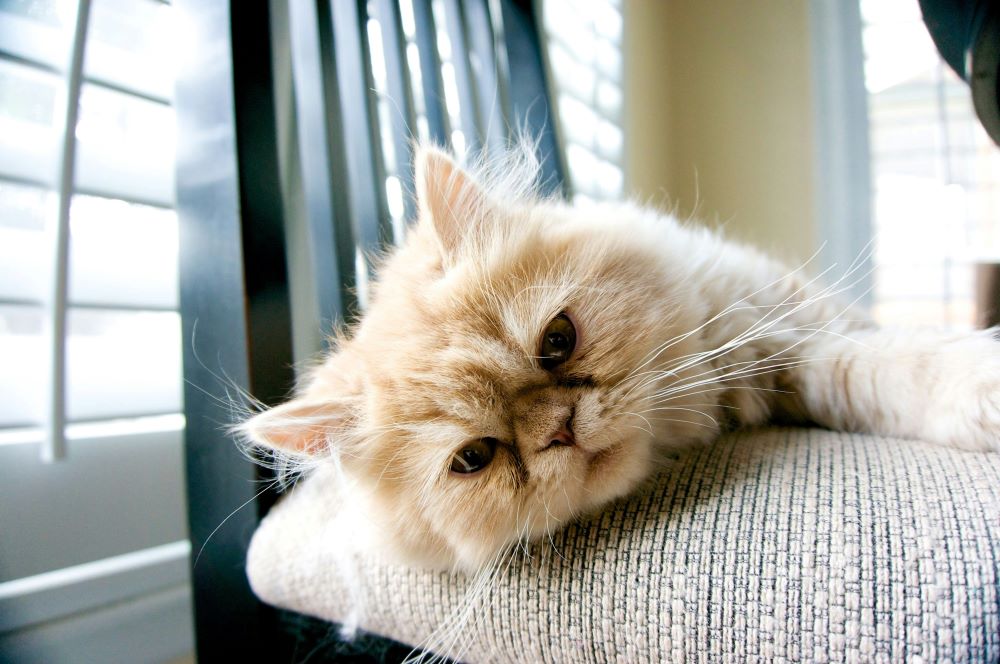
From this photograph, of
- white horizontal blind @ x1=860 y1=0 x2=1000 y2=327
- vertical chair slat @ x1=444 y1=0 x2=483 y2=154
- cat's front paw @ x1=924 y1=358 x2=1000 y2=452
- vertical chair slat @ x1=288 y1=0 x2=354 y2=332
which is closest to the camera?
cat's front paw @ x1=924 y1=358 x2=1000 y2=452

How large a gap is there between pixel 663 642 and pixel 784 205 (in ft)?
9.30

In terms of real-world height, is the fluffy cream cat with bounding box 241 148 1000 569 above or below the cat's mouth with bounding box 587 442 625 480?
above

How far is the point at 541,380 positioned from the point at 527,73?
1.23 m

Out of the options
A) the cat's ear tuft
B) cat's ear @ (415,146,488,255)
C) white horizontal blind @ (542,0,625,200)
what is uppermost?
white horizontal blind @ (542,0,625,200)

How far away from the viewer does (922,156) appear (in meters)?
2.91

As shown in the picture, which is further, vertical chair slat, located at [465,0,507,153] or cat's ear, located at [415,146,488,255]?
vertical chair slat, located at [465,0,507,153]

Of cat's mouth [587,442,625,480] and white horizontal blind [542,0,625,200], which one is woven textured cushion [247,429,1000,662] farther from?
white horizontal blind [542,0,625,200]

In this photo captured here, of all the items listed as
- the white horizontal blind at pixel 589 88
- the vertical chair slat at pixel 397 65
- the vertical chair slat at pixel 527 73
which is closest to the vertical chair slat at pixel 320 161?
the vertical chair slat at pixel 397 65

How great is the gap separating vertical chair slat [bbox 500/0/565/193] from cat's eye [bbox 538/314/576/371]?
3.21 feet

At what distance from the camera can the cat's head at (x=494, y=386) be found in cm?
67

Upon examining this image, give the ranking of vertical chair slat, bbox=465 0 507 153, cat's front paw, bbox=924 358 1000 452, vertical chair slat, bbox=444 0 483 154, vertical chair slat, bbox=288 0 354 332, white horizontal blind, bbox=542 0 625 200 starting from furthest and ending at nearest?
white horizontal blind, bbox=542 0 625 200
vertical chair slat, bbox=465 0 507 153
vertical chair slat, bbox=444 0 483 154
vertical chair slat, bbox=288 0 354 332
cat's front paw, bbox=924 358 1000 452

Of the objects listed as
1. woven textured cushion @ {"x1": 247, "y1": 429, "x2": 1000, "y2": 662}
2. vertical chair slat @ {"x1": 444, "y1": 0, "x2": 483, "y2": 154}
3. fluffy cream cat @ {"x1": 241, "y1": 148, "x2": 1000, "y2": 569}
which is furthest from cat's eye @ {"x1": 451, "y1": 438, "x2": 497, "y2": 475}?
vertical chair slat @ {"x1": 444, "y1": 0, "x2": 483, "y2": 154}

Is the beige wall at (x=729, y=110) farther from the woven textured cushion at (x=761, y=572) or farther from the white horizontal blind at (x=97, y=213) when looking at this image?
the woven textured cushion at (x=761, y=572)

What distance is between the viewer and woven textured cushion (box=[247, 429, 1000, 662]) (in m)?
0.47
